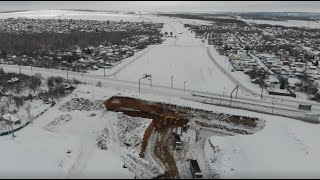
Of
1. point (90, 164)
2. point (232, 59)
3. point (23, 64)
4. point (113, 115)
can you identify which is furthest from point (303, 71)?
point (23, 64)

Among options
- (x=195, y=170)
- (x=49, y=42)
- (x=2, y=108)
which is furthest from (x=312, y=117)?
(x=49, y=42)

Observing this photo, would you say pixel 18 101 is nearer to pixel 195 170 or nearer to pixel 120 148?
pixel 120 148

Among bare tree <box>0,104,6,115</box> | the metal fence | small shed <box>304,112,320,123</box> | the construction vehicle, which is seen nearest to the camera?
the construction vehicle

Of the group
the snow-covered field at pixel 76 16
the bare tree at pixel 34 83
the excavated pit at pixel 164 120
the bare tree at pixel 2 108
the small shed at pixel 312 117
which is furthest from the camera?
the snow-covered field at pixel 76 16

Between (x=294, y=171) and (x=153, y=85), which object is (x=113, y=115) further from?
(x=294, y=171)

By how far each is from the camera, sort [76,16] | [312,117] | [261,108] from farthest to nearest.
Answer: [76,16]
[261,108]
[312,117]

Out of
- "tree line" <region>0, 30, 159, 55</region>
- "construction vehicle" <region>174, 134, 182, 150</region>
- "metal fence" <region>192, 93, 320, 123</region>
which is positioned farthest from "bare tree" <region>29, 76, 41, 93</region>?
"tree line" <region>0, 30, 159, 55</region>

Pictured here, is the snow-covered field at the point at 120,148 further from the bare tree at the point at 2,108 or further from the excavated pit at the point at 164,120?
the bare tree at the point at 2,108

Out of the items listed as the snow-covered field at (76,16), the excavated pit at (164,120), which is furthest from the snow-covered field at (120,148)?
the snow-covered field at (76,16)

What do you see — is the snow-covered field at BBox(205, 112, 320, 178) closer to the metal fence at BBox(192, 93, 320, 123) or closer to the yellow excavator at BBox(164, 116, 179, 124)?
the metal fence at BBox(192, 93, 320, 123)
